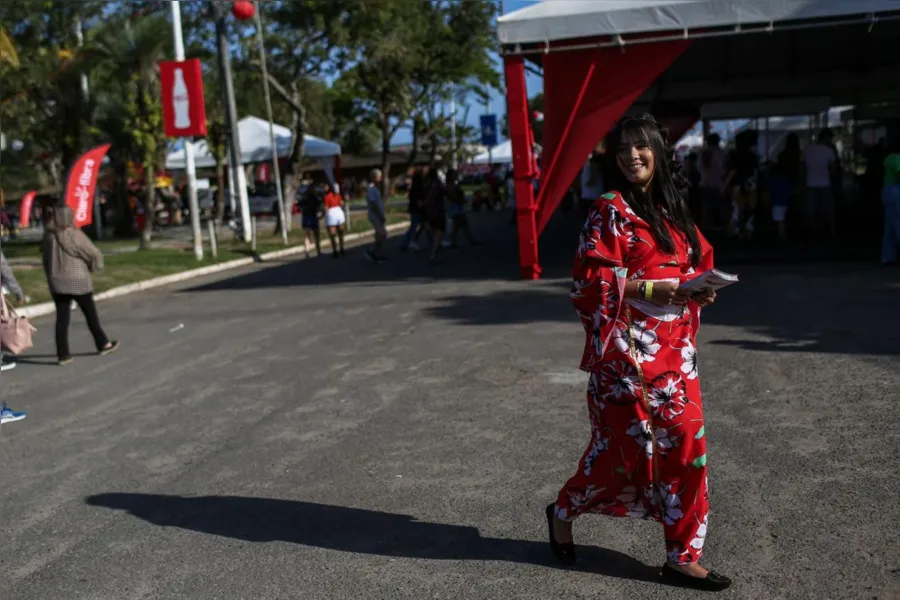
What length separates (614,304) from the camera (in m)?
3.78

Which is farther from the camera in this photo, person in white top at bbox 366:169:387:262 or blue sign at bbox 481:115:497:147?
blue sign at bbox 481:115:497:147

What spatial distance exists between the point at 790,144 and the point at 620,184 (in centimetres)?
1476

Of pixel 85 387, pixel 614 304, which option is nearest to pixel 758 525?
pixel 614 304

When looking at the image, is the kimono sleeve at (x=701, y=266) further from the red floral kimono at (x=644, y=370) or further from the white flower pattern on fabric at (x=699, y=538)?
the white flower pattern on fabric at (x=699, y=538)

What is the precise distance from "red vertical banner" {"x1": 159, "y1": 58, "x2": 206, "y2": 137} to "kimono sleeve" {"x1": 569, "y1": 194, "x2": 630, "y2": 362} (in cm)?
1780

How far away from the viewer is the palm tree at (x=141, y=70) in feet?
82.1

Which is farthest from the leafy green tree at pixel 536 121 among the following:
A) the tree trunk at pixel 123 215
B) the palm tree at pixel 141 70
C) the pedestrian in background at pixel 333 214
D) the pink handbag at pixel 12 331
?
the tree trunk at pixel 123 215

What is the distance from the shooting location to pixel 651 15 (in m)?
12.5

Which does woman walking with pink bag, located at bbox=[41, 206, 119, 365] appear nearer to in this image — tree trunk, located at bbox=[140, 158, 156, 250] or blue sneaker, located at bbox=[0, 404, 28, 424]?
blue sneaker, located at bbox=[0, 404, 28, 424]

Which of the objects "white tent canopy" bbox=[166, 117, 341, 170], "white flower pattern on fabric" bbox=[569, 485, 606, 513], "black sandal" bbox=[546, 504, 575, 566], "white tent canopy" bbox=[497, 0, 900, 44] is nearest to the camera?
"white flower pattern on fabric" bbox=[569, 485, 606, 513]

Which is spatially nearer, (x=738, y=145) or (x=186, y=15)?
(x=738, y=145)

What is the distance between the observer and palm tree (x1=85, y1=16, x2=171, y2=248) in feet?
82.1

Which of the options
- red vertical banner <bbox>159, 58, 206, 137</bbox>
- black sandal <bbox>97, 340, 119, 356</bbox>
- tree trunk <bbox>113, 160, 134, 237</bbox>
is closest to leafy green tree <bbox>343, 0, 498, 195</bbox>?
tree trunk <bbox>113, 160, 134, 237</bbox>

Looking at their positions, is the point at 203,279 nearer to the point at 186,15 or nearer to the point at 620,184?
the point at 186,15
